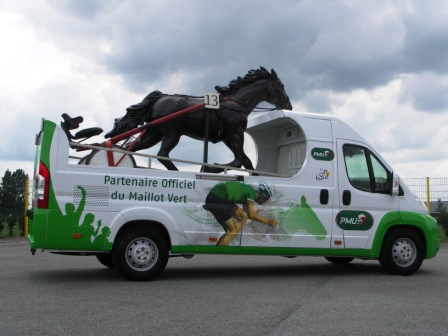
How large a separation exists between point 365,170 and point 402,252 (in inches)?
58.7

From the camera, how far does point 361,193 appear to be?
9.23 metres

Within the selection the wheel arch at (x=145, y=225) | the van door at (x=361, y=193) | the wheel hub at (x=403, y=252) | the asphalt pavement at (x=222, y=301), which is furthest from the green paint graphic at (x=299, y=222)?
the wheel arch at (x=145, y=225)

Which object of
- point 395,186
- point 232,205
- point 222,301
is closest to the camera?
point 222,301

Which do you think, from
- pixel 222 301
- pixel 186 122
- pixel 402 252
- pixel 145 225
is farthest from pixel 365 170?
pixel 222 301

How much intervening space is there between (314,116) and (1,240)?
12478 millimetres

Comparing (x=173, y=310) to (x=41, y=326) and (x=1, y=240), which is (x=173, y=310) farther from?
(x=1, y=240)

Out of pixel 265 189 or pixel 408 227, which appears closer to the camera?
pixel 265 189

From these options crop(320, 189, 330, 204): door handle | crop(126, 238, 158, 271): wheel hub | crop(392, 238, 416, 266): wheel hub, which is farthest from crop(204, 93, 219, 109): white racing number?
crop(392, 238, 416, 266): wheel hub

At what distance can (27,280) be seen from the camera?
802cm

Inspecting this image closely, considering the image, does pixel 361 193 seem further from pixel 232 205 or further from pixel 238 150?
pixel 232 205

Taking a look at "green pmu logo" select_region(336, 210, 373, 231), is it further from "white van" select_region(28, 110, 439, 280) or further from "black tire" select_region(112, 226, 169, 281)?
"black tire" select_region(112, 226, 169, 281)

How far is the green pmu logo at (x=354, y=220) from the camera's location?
9016 mm

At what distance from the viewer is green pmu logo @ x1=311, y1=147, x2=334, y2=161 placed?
29.8 feet

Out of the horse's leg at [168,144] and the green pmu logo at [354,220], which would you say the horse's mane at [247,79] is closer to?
the horse's leg at [168,144]
